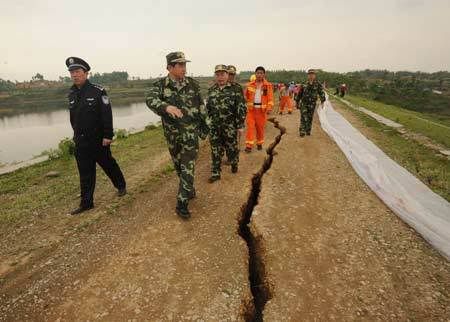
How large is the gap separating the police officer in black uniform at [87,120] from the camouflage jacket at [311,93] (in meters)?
5.04

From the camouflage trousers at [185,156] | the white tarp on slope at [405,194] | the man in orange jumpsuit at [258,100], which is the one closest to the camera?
the white tarp on slope at [405,194]

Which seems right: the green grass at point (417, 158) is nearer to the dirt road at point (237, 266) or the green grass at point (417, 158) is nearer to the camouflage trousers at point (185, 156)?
the dirt road at point (237, 266)

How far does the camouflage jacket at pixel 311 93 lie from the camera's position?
24.3ft

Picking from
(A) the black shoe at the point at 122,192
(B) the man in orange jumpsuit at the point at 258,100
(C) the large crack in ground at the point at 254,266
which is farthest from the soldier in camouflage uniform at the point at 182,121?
(B) the man in orange jumpsuit at the point at 258,100

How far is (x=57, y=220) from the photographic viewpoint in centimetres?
398

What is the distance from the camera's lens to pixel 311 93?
743 centimetres

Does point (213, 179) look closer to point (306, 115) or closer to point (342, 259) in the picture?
point (342, 259)

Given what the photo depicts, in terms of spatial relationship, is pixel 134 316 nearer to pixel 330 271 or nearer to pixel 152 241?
pixel 152 241

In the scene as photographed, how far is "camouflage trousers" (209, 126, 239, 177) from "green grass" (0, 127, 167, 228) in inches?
75.5

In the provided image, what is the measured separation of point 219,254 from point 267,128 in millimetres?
6694

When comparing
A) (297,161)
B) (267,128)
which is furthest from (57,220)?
(267,128)

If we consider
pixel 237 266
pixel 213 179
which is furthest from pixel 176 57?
pixel 237 266

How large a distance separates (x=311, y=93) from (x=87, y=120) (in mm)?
5358

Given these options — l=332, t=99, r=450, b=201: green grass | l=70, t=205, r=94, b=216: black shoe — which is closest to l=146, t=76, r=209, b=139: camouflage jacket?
l=70, t=205, r=94, b=216: black shoe
